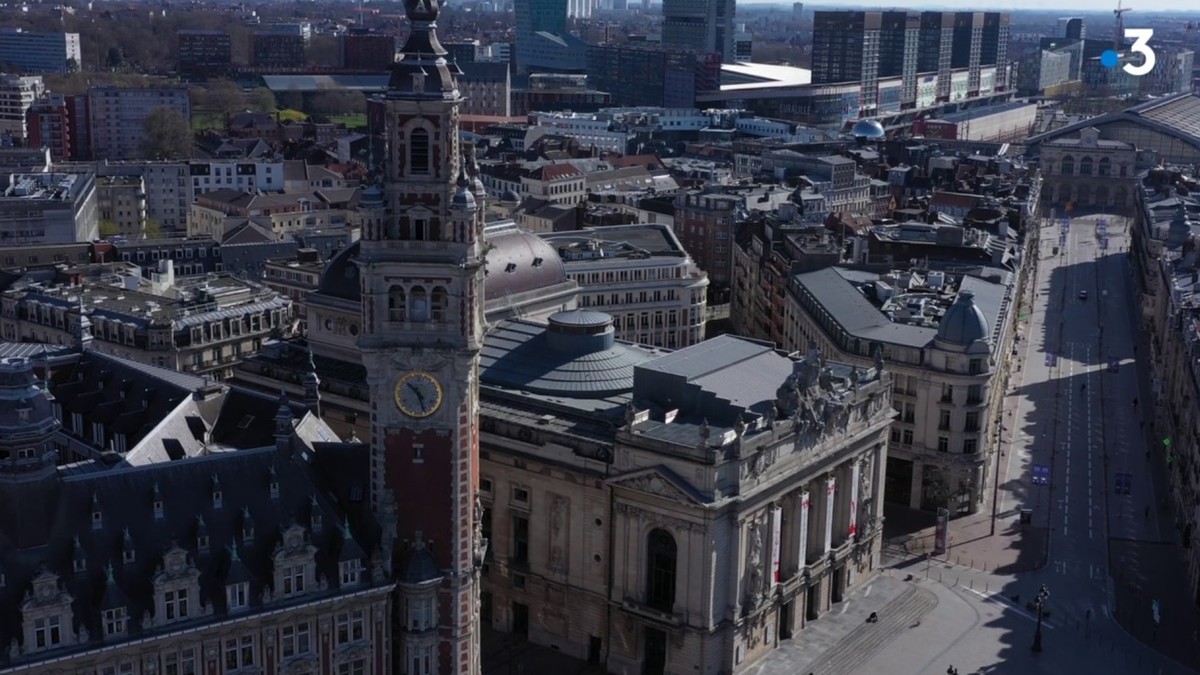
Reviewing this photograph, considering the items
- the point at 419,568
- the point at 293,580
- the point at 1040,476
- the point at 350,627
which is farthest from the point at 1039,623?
the point at 293,580

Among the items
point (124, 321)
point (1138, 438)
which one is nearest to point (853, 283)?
point (1138, 438)

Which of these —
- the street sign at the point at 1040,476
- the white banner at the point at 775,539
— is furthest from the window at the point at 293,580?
the street sign at the point at 1040,476

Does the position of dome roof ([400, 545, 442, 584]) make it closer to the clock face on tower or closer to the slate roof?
the slate roof

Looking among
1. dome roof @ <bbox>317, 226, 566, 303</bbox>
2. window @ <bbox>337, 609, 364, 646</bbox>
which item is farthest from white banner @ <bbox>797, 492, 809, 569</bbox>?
dome roof @ <bbox>317, 226, 566, 303</bbox>

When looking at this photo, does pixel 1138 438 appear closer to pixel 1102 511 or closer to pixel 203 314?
pixel 1102 511

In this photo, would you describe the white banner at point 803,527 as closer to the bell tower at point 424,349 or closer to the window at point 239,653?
the bell tower at point 424,349

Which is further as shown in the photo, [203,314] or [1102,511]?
[203,314]

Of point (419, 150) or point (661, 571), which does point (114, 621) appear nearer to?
point (419, 150)
